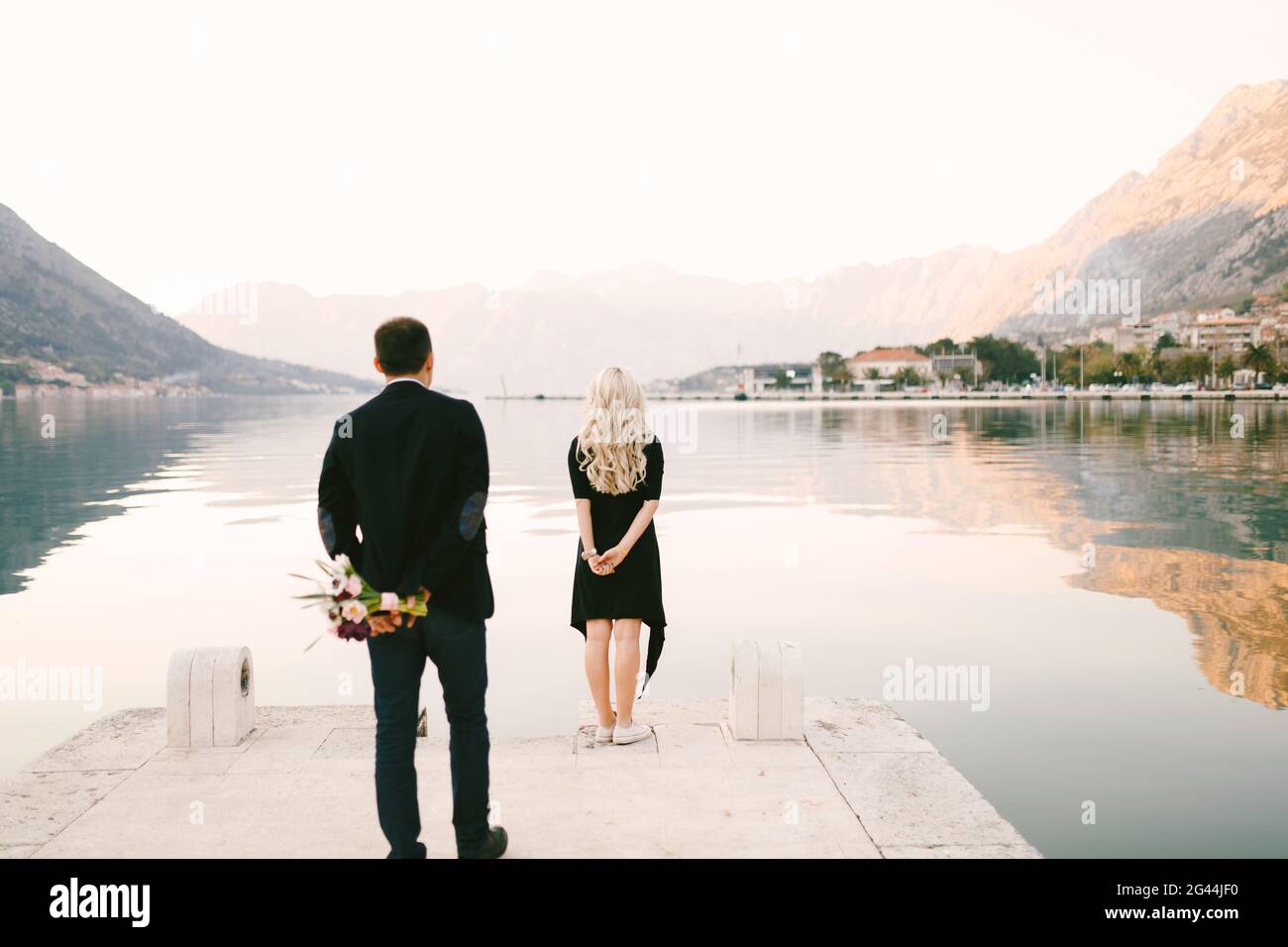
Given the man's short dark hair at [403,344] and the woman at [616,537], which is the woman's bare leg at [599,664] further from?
the man's short dark hair at [403,344]

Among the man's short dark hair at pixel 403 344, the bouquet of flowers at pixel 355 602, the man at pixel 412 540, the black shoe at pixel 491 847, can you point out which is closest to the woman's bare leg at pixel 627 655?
the black shoe at pixel 491 847

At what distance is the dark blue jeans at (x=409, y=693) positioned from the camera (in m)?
5.19

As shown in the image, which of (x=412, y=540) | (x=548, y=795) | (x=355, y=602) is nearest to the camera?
(x=355, y=602)

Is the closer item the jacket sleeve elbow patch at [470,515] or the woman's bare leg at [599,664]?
the jacket sleeve elbow patch at [470,515]

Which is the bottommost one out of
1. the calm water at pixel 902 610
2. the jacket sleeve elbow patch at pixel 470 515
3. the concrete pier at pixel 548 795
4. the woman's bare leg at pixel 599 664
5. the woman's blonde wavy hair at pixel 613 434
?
the calm water at pixel 902 610

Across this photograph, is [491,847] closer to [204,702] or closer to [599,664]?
[599,664]

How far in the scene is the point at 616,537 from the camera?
23.7 feet

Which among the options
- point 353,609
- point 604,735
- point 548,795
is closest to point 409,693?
point 353,609

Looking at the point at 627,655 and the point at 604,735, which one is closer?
the point at 627,655

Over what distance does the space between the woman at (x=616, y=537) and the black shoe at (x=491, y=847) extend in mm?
1874

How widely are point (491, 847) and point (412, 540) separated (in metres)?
1.64

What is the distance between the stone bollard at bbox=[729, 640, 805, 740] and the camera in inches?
300

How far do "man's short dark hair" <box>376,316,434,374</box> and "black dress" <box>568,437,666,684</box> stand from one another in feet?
6.77

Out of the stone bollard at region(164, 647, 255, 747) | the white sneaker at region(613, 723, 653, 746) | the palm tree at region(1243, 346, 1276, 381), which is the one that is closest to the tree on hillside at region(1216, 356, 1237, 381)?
the palm tree at region(1243, 346, 1276, 381)
